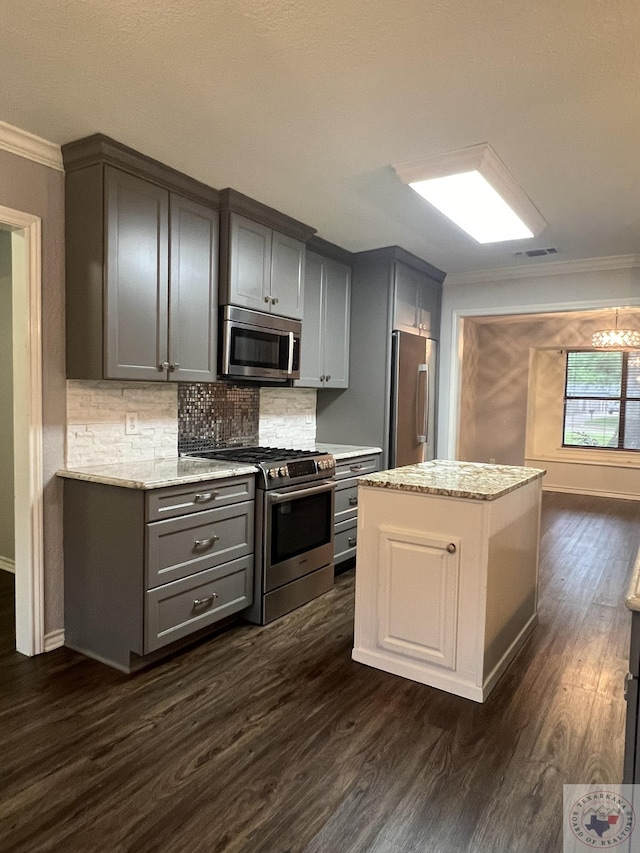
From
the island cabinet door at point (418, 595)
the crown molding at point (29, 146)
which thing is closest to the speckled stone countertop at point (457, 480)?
the island cabinet door at point (418, 595)

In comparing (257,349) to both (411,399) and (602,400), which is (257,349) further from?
(602,400)

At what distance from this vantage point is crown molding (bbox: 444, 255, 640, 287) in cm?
425

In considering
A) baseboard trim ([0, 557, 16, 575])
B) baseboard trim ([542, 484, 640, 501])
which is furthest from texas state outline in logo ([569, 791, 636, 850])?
baseboard trim ([542, 484, 640, 501])

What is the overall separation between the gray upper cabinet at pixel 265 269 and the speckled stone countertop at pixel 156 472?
38.3 inches

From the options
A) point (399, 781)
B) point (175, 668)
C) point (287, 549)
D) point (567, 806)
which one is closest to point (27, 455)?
point (175, 668)

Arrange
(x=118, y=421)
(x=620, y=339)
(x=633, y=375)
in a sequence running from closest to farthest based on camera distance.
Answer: (x=118, y=421) < (x=620, y=339) < (x=633, y=375)

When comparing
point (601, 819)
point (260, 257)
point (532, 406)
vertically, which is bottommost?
point (601, 819)

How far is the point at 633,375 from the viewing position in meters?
7.62

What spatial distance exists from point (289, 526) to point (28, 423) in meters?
1.48

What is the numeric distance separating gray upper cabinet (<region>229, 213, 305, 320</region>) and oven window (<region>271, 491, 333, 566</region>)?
1.23 meters

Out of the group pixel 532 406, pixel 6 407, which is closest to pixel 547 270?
pixel 532 406

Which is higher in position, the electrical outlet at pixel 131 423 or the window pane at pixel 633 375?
the window pane at pixel 633 375

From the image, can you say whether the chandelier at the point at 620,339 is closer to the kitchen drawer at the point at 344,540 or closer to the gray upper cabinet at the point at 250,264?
the kitchen drawer at the point at 344,540

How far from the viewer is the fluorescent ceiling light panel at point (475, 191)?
253 centimetres
